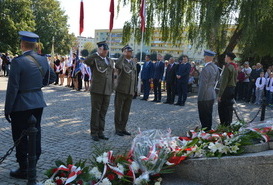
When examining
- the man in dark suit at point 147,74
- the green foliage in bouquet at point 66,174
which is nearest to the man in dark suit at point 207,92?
the green foliage in bouquet at point 66,174

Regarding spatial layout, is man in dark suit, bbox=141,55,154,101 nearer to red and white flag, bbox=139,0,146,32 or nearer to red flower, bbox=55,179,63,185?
red and white flag, bbox=139,0,146,32

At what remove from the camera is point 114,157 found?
397 centimetres

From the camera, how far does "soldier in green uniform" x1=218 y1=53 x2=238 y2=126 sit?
22.7ft

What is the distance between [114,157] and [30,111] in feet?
4.36

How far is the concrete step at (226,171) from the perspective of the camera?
362 centimetres

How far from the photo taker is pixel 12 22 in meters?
39.4

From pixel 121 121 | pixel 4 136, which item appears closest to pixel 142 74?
pixel 121 121

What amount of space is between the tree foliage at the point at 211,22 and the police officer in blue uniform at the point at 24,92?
10.6 meters

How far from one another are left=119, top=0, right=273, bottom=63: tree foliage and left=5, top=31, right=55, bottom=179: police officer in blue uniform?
1064 centimetres

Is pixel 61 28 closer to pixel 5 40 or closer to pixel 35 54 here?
pixel 5 40

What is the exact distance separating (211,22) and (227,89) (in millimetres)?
7056

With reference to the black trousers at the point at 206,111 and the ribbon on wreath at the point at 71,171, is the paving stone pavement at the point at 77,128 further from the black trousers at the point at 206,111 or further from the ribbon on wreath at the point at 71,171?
the black trousers at the point at 206,111

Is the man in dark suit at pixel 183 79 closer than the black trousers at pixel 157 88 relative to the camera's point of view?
Yes

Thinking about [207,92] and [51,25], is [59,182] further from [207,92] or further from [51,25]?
[51,25]
